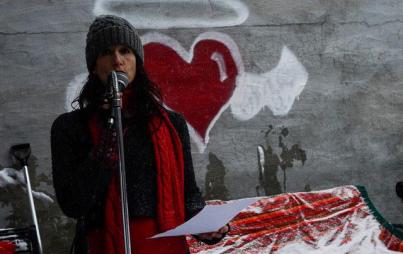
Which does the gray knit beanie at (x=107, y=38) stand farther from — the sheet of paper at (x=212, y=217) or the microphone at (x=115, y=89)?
the sheet of paper at (x=212, y=217)

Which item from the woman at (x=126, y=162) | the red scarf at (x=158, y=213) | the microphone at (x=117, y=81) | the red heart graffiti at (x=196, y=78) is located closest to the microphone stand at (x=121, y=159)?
the microphone at (x=117, y=81)

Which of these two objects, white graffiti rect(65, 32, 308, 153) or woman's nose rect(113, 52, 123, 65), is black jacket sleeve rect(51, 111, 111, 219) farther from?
white graffiti rect(65, 32, 308, 153)

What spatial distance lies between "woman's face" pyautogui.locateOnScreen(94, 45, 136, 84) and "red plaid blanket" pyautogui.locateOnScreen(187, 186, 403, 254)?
7.55 ft

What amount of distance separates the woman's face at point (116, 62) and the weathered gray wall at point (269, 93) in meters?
2.40

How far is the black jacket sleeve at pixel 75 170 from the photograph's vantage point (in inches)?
→ 78.7

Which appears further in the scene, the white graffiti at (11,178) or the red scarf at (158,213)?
the white graffiti at (11,178)

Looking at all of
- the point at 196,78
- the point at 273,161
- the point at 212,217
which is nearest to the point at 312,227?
→ the point at 273,161

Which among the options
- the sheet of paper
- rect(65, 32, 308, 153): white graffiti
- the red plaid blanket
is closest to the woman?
the sheet of paper

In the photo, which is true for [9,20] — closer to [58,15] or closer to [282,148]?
[58,15]

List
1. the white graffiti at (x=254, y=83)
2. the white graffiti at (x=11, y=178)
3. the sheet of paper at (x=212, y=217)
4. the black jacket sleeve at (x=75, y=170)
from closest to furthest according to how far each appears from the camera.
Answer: the sheet of paper at (x=212, y=217)
the black jacket sleeve at (x=75, y=170)
the white graffiti at (x=11, y=178)
the white graffiti at (x=254, y=83)

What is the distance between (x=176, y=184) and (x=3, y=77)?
2.67 metres

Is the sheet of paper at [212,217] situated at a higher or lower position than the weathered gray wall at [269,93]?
lower

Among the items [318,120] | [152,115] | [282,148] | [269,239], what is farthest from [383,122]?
[152,115]

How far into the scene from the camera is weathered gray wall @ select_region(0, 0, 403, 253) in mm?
4574
